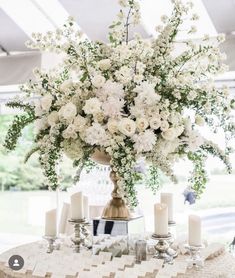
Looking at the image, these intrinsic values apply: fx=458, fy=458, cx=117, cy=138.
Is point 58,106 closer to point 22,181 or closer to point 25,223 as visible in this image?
point 25,223

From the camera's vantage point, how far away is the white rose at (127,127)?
194cm

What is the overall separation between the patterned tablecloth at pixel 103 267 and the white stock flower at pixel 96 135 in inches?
19.9

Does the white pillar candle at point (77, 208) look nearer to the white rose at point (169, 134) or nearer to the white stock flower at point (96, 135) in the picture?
the white stock flower at point (96, 135)

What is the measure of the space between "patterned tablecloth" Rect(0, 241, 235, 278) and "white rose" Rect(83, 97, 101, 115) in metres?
0.64

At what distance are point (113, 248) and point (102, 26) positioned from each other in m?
2.59

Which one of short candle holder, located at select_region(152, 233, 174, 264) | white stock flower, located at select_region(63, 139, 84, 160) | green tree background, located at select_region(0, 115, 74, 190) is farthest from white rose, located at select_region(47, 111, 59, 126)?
green tree background, located at select_region(0, 115, 74, 190)

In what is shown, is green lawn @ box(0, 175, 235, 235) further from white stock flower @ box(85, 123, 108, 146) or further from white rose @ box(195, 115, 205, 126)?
white stock flower @ box(85, 123, 108, 146)

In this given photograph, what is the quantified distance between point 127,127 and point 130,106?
0.14 meters

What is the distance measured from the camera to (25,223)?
282 inches

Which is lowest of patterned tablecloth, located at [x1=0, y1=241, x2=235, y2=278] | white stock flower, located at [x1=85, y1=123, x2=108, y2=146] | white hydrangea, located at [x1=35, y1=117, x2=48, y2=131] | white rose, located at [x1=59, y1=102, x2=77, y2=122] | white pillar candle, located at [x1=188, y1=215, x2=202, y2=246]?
patterned tablecloth, located at [x1=0, y1=241, x2=235, y2=278]

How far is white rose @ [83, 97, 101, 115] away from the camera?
199cm

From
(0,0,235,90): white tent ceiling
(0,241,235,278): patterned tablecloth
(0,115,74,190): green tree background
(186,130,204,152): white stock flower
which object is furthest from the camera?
(0,115,74,190): green tree background

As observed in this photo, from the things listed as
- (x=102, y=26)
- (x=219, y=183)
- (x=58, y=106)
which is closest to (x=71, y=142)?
(x=58, y=106)

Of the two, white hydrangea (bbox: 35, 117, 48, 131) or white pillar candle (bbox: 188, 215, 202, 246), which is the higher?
white hydrangea (bbox: 35, 117, 48, 131)
